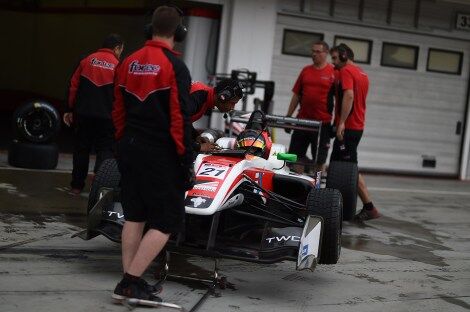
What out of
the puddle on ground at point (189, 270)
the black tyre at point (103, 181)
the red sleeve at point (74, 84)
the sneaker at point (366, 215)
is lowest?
the puddle on ground at point (189, 270)

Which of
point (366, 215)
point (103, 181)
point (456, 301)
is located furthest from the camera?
point (366, 215)

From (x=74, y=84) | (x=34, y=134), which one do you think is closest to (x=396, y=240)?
(x=74, y=84)

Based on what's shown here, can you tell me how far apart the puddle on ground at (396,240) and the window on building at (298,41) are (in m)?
4.55

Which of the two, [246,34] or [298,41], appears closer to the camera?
[246,34]

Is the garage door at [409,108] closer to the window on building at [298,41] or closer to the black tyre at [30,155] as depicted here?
the window on building at [298,41]

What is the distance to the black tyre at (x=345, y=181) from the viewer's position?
8.03 m

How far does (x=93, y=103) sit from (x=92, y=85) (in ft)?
0.66

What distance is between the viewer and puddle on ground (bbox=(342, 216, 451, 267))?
25.7 ft

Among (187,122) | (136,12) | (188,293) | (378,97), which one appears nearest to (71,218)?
(188,293)

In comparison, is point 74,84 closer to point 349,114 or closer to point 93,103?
point 93,103

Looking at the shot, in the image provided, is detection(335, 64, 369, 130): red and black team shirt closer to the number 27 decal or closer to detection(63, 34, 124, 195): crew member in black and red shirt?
detection(63, 34, 124, 195): crew member in black and red shirt

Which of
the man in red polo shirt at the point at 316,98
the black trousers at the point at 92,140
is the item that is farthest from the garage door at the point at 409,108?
the black trousers at the point at 92,140

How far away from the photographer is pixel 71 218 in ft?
26.1

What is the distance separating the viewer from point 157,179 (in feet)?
16.9
